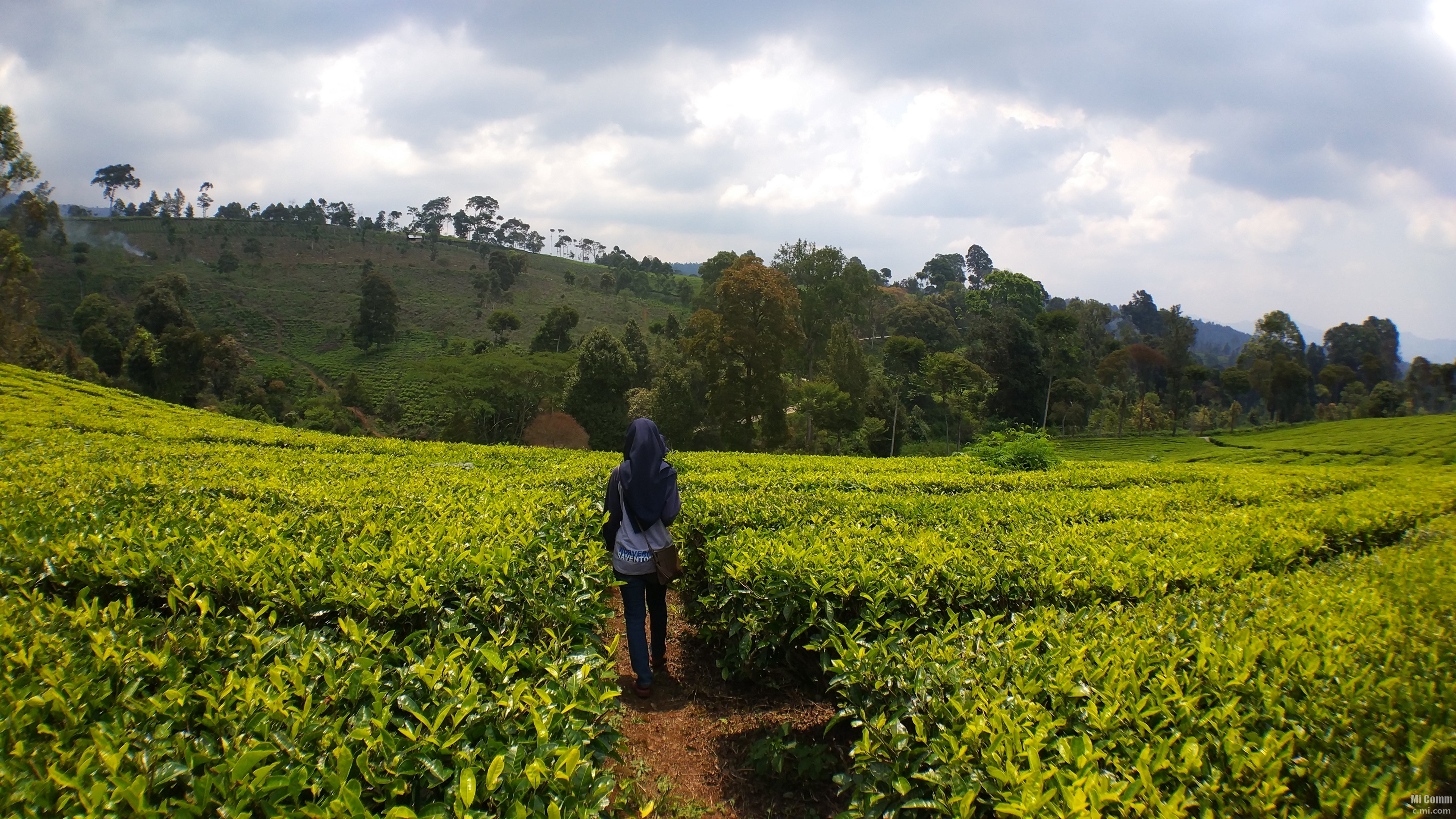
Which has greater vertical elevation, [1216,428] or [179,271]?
[179,271]

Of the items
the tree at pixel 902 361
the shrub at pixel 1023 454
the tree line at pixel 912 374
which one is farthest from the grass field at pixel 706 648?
the tree at pixel 902 361

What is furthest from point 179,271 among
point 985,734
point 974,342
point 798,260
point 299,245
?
point 985,734

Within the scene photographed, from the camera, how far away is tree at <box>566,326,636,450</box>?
31344mm

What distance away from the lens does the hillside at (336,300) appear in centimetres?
3703

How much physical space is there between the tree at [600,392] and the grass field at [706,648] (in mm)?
25304

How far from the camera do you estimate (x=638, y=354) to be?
36219 millimetres

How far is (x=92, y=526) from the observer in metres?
3.85

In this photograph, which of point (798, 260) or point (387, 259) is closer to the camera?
point (798, 260)

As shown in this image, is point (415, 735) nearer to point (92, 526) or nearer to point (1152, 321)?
point (92, 526)

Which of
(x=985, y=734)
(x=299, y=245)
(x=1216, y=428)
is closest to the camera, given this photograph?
(x=985, y=734)

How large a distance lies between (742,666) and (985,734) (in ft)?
7.02

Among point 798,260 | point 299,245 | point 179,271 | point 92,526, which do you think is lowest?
point 92,526

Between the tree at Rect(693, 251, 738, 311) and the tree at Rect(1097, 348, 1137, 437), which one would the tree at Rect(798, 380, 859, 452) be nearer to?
the tree at Rect(693, 251, 738, 311)

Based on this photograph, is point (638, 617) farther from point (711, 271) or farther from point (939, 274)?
point (939, 274)
